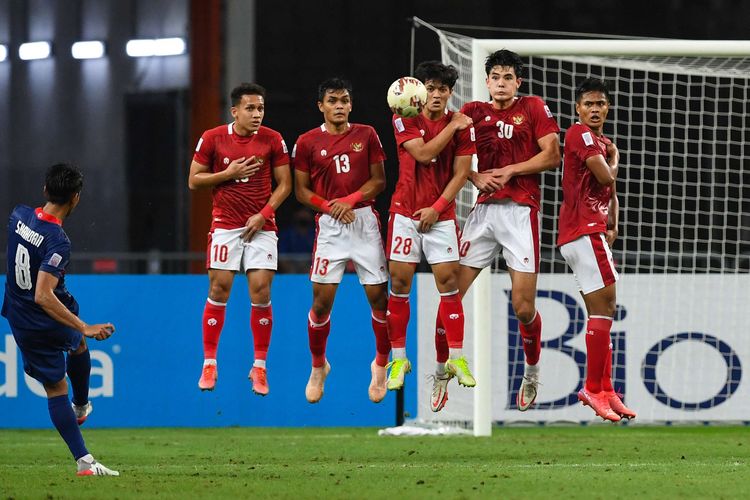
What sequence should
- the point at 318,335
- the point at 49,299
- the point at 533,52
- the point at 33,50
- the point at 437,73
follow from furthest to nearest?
the point at 33,50 < the point at 533,52 < the point at 318,335 < the point at 437,73 < the point at 49,299

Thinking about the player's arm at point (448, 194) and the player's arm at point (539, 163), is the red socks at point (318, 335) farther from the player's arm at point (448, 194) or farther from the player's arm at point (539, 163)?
the player's arm at point (539, 163)

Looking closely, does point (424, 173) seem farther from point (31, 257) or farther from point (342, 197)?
point (31, 257)

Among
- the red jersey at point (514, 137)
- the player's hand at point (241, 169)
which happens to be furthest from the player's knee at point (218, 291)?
the red jersey at point (514, 137)

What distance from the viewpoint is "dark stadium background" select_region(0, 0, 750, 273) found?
15117mm

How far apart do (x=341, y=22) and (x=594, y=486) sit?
858 centimetres

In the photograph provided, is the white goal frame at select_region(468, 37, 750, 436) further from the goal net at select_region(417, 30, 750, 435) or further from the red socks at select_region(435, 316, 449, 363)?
the red socks at select_region(435, 316, 449, 363)

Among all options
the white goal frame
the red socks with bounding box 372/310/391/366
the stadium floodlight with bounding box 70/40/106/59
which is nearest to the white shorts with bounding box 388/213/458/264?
the red socks with bounding box 372/310/391/366

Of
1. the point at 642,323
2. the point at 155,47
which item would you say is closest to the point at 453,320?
the point at 642,323

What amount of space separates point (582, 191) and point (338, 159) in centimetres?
174

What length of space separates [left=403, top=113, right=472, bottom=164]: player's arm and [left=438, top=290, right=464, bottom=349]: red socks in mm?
979

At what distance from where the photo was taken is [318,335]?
10.3m

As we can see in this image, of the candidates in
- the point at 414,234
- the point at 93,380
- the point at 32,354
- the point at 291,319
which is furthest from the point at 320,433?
the point at 32,354

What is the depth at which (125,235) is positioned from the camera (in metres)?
15.1

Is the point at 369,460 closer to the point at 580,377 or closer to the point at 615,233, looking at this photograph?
the point at 615,233
